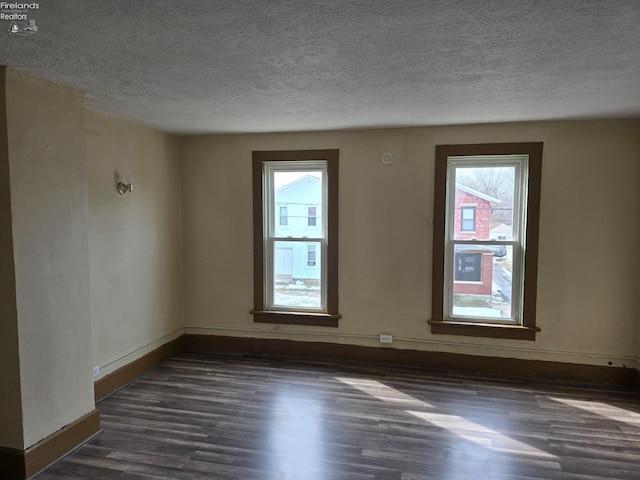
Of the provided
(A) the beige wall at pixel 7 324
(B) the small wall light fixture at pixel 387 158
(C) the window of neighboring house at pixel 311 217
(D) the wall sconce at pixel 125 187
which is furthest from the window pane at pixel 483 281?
(A) the beige wall at pixel 7 324

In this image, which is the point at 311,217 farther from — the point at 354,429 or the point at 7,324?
the point at 7,324

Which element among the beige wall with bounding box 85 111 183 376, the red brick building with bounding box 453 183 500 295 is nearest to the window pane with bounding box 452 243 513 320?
the red brick building with bounding box 453 183 500 295

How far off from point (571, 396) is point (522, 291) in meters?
0.96

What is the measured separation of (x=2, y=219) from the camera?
91.0 inches

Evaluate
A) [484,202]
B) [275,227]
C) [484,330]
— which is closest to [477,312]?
[484,330]

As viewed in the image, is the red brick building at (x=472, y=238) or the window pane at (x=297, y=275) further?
the window pane at (x=297, y=275)

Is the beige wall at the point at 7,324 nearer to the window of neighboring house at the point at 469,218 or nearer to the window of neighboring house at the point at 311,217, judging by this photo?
the window of neighboring house at the point at 311,217

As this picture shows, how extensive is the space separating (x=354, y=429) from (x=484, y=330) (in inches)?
68.2

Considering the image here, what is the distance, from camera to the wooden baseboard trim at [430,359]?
3.78 meters

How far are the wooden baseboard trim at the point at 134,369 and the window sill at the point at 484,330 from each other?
272 centimetres

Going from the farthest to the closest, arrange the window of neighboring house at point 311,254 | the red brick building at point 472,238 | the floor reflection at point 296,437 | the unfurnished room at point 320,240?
the window of neighboring house at point 311,254, the red brick building at point 472,238, the floor reflection at point 296,437, the unfurnished room at point 320,240

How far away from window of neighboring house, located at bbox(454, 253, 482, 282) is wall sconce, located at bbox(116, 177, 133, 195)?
10.2ft

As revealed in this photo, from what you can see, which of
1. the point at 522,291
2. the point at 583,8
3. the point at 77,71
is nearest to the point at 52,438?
the point at 77,71

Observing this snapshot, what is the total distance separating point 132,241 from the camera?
3.83 m
